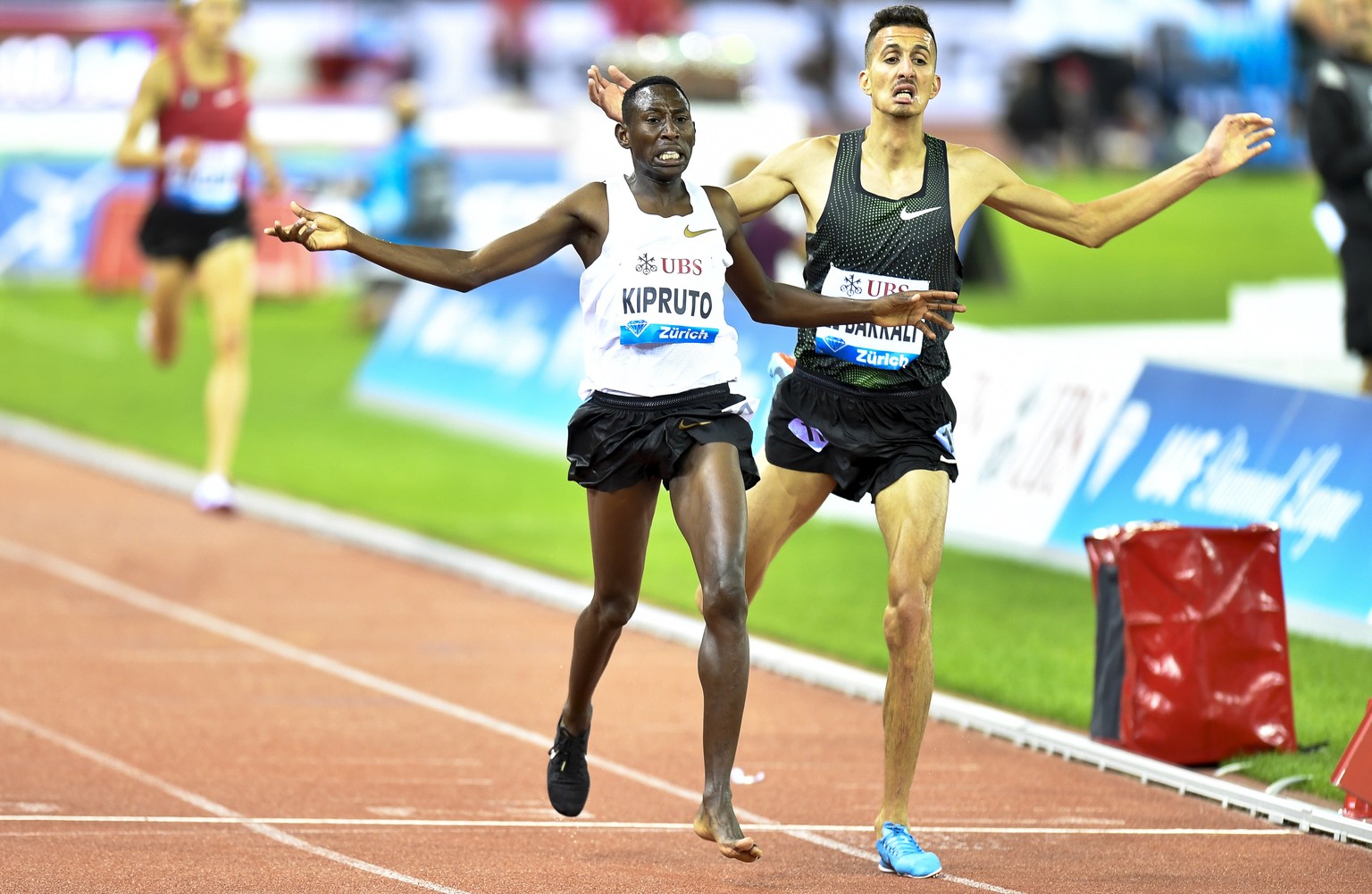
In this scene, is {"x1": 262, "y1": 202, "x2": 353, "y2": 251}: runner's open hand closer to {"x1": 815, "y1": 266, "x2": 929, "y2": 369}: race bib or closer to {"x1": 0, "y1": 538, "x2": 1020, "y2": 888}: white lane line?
{"x1": 815, "y1": 266, "x2": 929, "y2": 369}: race bib

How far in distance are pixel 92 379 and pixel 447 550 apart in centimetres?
820

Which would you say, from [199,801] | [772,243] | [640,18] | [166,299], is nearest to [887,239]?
[199,801]

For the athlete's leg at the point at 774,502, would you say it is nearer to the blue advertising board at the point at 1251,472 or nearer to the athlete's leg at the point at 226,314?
the blue advertising board at the point at 1251,472

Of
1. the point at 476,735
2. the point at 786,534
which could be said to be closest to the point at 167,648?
the point at 476,735

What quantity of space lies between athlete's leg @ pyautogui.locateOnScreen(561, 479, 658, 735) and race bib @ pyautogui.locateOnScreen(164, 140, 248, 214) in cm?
665

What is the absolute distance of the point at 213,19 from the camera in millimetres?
13031

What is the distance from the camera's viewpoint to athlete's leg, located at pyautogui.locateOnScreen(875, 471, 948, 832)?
22.6 feet

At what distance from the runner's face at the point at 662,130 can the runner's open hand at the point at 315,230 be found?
0.88m

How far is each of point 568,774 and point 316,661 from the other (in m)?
3.20

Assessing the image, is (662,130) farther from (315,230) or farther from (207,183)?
(207,183)

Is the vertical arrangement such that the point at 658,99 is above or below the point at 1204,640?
above

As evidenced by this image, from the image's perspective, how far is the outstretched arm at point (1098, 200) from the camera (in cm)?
726

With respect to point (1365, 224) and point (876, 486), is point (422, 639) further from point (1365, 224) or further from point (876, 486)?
point (1365, 224)

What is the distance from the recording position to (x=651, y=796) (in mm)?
7887
